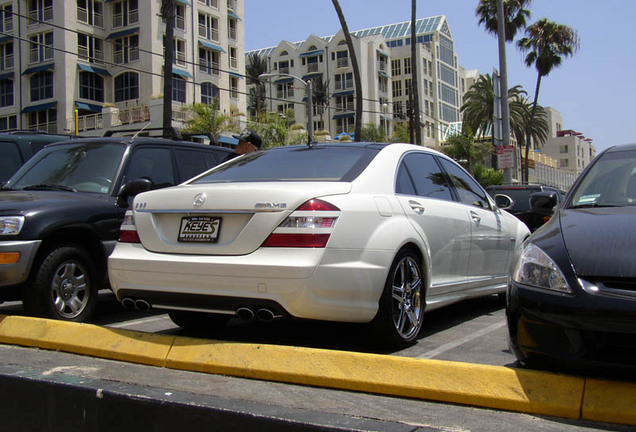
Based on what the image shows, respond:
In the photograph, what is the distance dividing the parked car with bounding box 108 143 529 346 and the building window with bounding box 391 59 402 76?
8382 cm

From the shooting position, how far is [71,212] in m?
5.67

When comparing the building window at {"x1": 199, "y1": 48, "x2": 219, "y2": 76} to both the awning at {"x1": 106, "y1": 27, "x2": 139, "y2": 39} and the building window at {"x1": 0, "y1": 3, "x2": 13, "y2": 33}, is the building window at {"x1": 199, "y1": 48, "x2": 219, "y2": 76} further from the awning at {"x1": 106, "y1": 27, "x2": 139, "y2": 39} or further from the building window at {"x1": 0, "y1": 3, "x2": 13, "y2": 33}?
the building window at {"x1": 0, "y1": 3, "x2": 13, "y2": 33}

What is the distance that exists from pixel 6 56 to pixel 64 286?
51483 millimetres

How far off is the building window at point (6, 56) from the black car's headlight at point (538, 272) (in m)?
53.9

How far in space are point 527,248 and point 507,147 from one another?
17939mm

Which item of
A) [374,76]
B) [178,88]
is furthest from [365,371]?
[374,76]

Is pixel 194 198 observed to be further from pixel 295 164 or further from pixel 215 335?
pixel 215 335

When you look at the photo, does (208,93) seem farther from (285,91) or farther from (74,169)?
(74,169)

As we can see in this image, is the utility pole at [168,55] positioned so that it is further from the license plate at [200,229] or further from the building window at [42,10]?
the building window at [42,10]

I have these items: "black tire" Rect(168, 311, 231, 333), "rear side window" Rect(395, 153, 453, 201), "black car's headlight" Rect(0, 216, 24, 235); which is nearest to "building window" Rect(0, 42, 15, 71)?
"black car's headlight" Rect(0, 216, 24, 235)

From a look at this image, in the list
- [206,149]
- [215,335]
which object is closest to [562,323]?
[215,335]

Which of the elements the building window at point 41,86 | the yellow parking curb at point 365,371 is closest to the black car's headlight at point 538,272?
the yellow parking curb at point 365,371

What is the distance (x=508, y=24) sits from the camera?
40688 millimetres

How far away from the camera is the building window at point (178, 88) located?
49188mm
